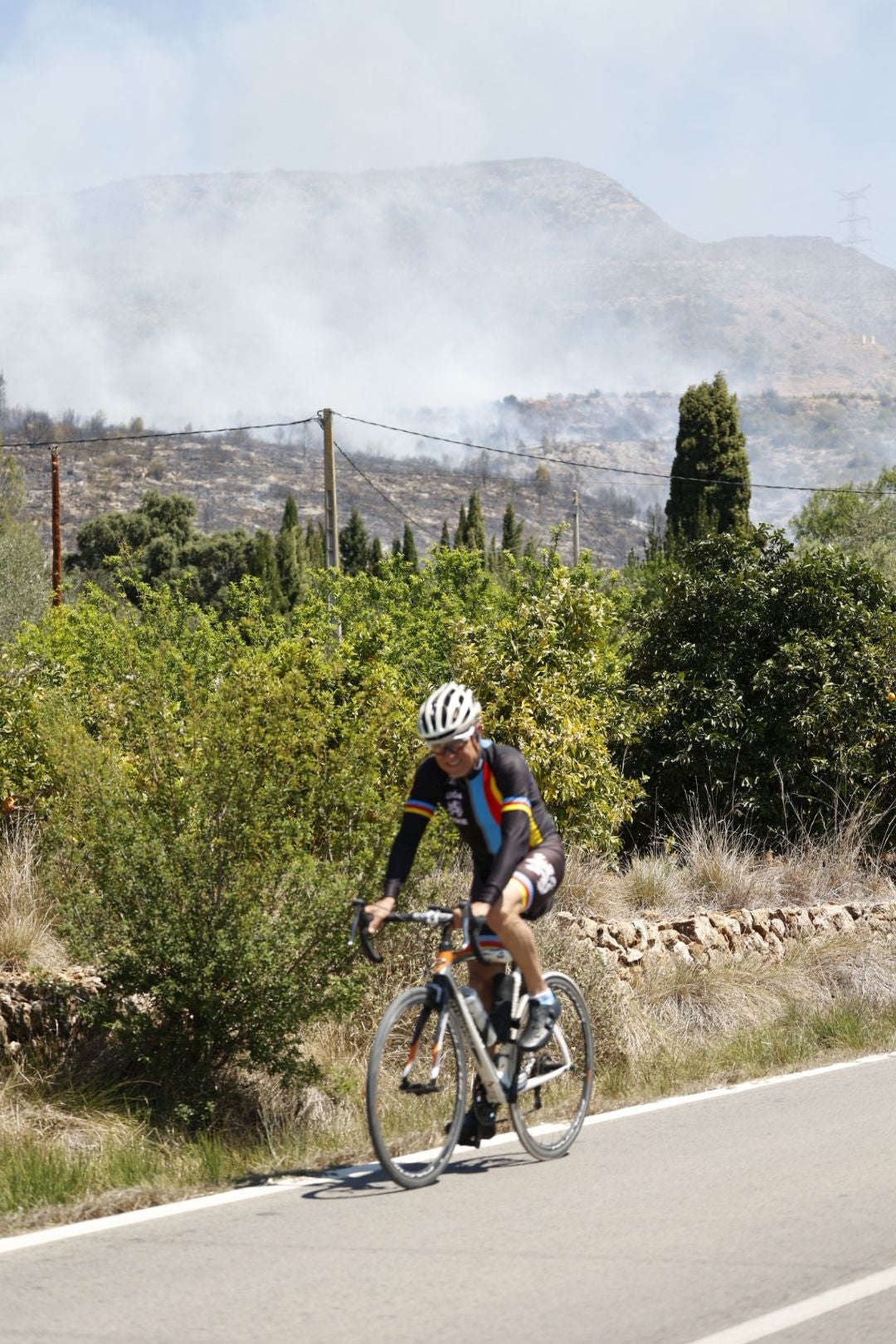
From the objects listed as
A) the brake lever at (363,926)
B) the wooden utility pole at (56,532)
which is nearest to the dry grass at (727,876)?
the brake lever at (363,926)

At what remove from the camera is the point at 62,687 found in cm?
1291

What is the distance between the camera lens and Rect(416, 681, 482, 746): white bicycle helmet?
6.00 m

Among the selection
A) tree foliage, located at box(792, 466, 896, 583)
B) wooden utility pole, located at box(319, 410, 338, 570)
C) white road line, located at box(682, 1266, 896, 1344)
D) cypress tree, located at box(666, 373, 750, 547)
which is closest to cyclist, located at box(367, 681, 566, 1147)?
white road line, located at box(682, 1266, 896, 1344)

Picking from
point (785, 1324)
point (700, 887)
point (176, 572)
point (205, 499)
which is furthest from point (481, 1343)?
point (205, 499)

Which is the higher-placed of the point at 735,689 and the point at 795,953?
the point at 735,689

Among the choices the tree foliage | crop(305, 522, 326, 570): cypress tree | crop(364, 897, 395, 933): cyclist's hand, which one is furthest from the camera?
crop(305, 522, 326, 570): cypress tree

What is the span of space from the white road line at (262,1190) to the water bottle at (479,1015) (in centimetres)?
51

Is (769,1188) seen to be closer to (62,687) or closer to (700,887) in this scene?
(700,887)

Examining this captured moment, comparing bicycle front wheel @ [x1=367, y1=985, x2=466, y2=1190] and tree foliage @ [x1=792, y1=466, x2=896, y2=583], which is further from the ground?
tree foliage @ [x1=792, y1=466, x2=896, y2=583]

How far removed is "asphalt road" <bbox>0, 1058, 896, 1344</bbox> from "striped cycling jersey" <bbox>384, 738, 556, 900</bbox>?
1222mm

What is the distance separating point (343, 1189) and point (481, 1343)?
68.6 inches

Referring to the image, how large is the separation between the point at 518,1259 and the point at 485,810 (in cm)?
180

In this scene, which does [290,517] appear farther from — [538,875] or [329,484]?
[538,875]

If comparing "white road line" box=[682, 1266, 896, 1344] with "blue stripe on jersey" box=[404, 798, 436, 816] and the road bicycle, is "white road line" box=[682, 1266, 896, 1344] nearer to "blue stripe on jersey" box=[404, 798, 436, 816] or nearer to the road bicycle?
the road bicycle
